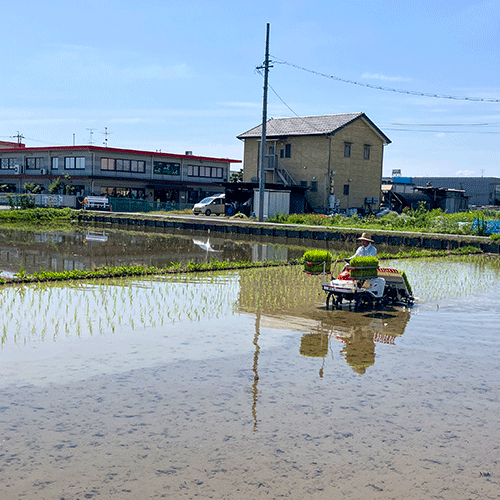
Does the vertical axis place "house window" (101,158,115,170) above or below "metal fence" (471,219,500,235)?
above

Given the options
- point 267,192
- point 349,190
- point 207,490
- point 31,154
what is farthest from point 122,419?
point 31,154

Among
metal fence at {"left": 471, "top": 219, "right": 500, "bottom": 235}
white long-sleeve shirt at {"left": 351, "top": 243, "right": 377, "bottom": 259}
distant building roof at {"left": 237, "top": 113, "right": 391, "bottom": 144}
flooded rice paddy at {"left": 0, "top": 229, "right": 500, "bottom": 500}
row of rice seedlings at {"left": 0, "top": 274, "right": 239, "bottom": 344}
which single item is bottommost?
flooded rice paddy at {"left": 0, "top": 229, "right": 500, "bottom": 500}

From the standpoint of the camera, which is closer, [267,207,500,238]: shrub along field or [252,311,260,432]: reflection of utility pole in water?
[252,311,260,432]: reflection of utility pole in water

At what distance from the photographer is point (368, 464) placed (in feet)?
15.9

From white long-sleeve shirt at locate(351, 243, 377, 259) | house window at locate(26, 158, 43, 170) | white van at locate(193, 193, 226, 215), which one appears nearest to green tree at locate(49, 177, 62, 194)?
house window at locate(26, 158, 43, 170)

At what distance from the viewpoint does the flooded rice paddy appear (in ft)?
14.9

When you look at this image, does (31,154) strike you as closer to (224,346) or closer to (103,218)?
(103,218)

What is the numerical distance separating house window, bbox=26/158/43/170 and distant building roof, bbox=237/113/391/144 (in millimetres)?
19778

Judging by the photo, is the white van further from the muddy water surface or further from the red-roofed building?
the muddy water surface

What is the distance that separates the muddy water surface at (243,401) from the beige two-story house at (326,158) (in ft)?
118

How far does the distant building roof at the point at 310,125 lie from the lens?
46.6 meters

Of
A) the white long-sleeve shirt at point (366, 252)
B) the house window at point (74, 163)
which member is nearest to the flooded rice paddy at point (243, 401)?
the white long-sleeve shirt at point (366, 252)

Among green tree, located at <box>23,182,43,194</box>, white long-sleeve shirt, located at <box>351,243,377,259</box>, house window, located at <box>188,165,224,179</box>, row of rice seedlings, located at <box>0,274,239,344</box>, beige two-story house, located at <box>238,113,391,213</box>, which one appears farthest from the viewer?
house window, located at <box>188,165,224,179</box>

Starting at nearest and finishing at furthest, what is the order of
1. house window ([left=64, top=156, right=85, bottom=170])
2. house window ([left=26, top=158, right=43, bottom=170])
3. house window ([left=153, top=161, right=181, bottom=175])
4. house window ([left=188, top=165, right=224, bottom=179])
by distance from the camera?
house window ([left=64, top=156, right=85, bottom=170])
house window ([left=153, top=161, right=181, bottom=175])
house window ([left=26, top=158, right=43, bottom=170])
house window ([left=188, top=165, right=224, bottom=179])
